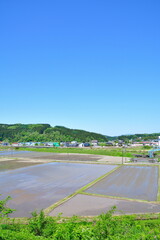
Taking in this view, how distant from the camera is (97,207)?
1495 centimetres

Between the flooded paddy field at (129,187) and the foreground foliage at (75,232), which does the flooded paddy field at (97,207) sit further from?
the foreground foliage at (75,232)

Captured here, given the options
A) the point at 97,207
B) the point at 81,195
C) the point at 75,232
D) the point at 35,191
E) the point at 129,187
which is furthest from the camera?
the point at 129,187

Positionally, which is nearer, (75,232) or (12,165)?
(75,232)

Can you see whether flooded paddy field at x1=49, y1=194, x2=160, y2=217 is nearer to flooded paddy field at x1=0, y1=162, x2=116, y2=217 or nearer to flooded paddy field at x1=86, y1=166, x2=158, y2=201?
flooded paddy field at x1=0, y1=162, x2=116, y2=217

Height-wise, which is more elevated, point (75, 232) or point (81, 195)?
point (75, 232)

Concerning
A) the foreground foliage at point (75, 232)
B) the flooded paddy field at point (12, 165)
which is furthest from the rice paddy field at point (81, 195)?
the flooded paddy field at point (12, 165)

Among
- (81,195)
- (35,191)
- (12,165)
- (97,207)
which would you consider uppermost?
(97,207)

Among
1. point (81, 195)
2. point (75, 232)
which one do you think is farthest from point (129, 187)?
point (75, 232)

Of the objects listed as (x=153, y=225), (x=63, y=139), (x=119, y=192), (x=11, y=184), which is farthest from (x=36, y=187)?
(x=63, y=139)

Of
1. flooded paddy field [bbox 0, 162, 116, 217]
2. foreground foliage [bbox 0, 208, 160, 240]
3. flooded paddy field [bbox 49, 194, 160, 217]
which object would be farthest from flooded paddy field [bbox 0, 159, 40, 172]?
foreground foliage [bbox 0, 208, 160, 240]

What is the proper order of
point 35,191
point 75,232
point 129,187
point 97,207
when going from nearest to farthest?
point 75,232, point 97,207, point 35,191, point 129,187

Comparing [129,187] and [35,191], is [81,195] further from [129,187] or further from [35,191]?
[129,187]

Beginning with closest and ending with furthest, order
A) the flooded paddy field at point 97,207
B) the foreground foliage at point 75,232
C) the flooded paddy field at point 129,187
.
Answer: the foreground foliage at point 75,232 < the flooded paddy field at point 97,207 < the flooded paddy field at point 129,187

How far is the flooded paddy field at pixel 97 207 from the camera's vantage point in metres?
13.9
